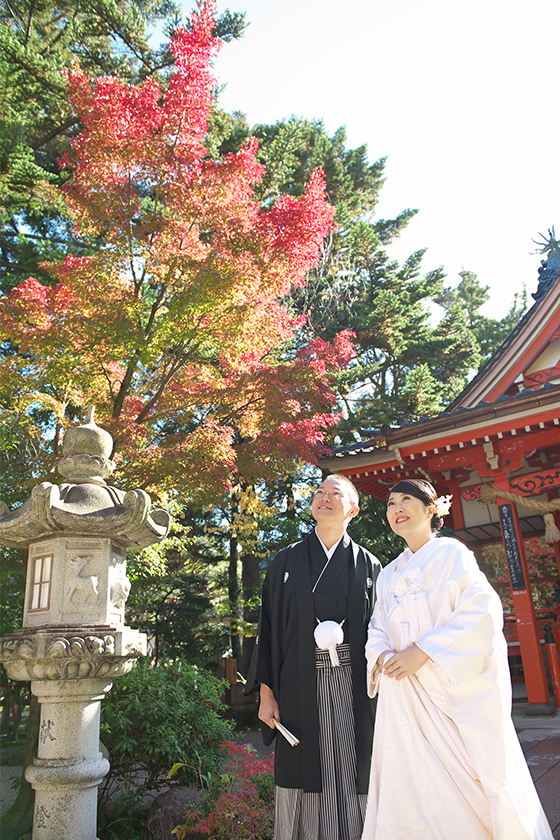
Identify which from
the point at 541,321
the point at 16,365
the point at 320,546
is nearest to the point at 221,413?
the point at 16,365

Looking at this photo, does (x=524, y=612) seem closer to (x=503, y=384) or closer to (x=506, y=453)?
(x=506, y=453)

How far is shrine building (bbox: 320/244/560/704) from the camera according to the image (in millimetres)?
5883

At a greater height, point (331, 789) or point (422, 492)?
point (422, 492)

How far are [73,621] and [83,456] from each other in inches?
36.0

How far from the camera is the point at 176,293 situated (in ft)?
18.2

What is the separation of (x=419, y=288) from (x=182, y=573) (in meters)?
10.8

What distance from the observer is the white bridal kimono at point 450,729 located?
193 centimetres

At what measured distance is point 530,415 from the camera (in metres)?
5.75

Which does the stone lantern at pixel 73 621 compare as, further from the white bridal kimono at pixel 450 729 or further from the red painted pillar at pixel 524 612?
the red painted pillar at pixel 524 612

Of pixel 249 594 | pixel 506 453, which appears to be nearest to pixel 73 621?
pixel 506 453

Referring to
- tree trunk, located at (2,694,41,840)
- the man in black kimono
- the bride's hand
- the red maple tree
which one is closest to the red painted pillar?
the red maple tree

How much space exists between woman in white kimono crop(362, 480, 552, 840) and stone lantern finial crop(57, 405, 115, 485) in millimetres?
1867

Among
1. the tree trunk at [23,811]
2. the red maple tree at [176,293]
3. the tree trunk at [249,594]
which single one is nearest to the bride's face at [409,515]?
the tree trunk at [23,811]

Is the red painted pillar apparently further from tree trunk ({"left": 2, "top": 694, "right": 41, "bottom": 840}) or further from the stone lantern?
tree trunk ({"left": 2, "top": 694, "right": 41, "bottom": 840})
